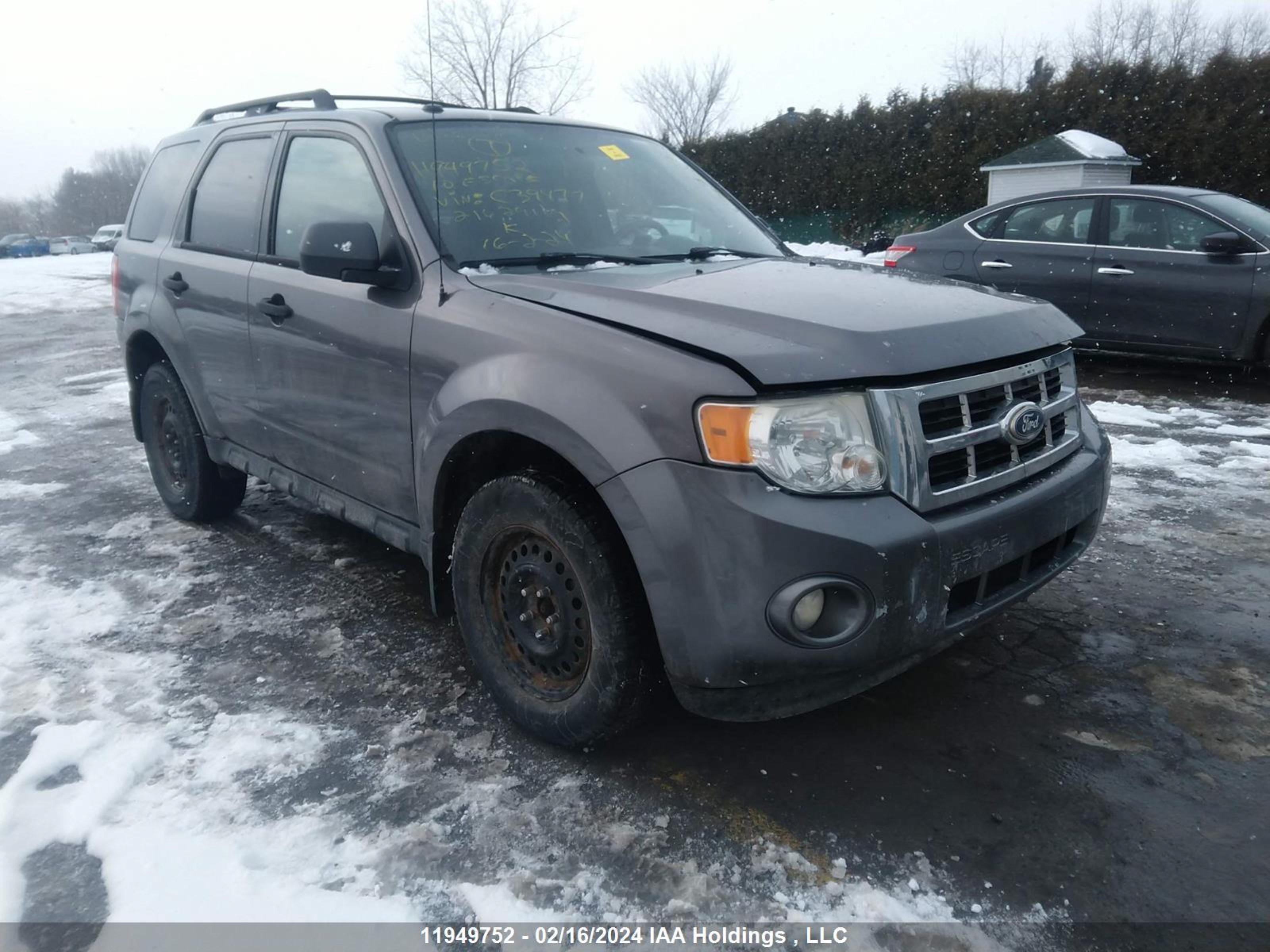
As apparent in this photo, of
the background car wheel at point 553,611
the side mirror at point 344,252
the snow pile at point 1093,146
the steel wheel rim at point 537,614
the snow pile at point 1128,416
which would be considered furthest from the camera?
the snow pile at point 1093,146

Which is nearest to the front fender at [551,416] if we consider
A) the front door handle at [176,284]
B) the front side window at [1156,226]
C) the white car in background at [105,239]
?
the front door handle at [176,284]

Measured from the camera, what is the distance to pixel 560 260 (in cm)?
306

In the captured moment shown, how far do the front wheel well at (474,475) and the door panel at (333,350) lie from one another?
6.8 inches

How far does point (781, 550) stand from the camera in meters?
2.13

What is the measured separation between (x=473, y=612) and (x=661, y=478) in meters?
0.95

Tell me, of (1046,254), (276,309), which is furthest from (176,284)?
(1046,254)

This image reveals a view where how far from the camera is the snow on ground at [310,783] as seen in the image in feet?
7.25

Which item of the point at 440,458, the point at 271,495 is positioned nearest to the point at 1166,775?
the point at 440,458

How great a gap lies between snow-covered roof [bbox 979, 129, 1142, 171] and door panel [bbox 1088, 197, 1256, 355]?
11.2 meters

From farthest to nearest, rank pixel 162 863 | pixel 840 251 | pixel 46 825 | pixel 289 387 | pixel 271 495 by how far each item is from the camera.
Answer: pixel 840 251 → pixel 271 495 → pixel 289 387 → pixel 46 825 → pixel 162 863

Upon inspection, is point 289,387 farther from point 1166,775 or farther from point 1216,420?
point 1216,420

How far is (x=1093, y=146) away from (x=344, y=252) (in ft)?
59.4

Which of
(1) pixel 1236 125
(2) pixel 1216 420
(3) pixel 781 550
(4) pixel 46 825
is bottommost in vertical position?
(4) pixel 46 825

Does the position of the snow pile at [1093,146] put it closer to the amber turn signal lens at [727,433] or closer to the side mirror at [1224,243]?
the side mirror at [1224,243]
